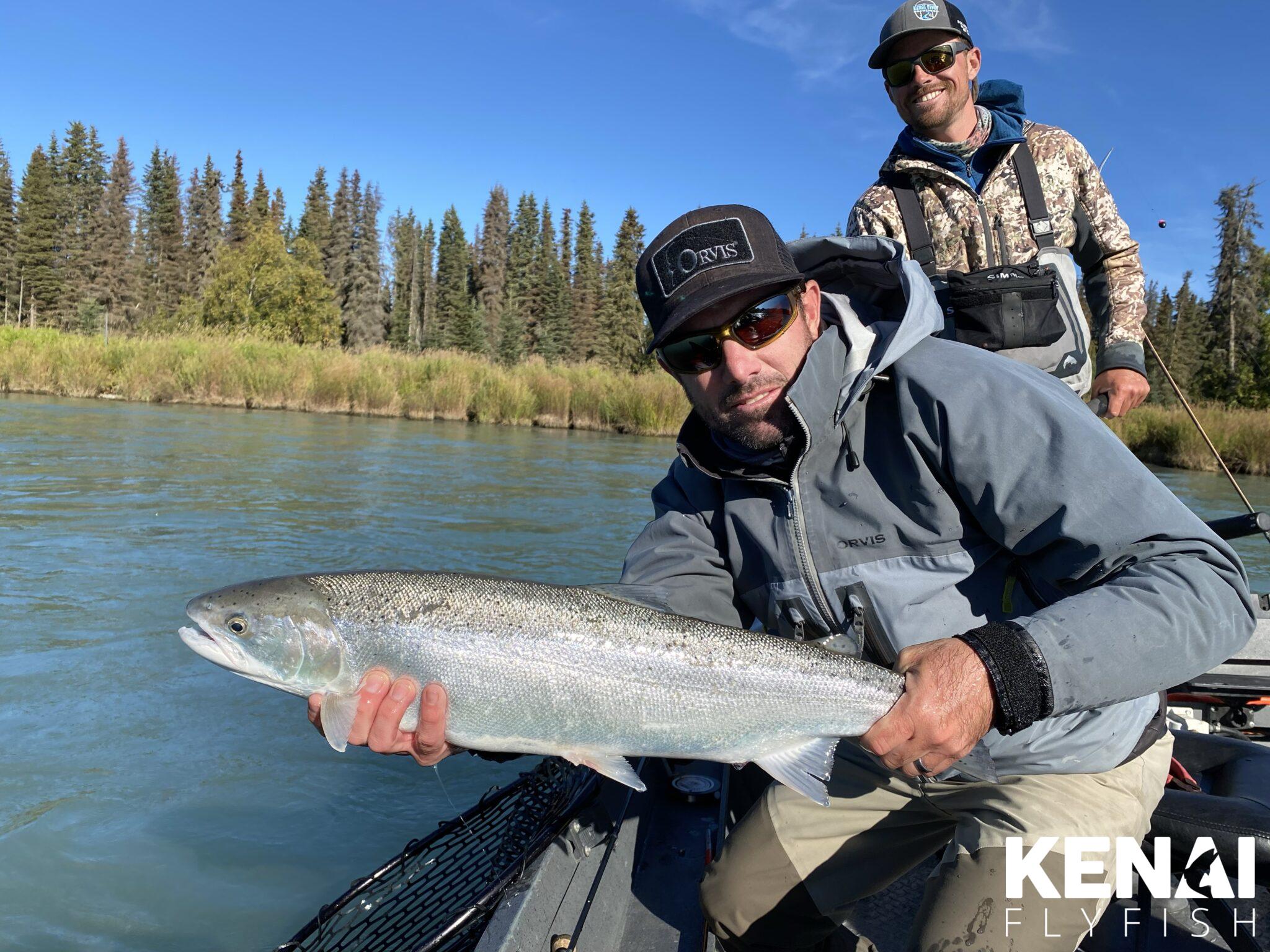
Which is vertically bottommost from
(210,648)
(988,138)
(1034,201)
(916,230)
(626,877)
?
(626,877)

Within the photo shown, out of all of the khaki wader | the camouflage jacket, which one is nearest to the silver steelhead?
the khaki wader

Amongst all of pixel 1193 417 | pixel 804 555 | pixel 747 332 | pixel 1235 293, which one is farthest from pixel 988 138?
pixel 1235 293

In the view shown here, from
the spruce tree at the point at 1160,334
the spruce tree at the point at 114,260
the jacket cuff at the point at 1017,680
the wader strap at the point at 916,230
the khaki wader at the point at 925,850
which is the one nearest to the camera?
the jacket cuff at the point at 1017,680

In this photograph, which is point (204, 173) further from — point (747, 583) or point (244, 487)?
point (747, 583)

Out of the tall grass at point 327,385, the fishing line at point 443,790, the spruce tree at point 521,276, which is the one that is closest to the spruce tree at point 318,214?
the spruce tree at point 521,276

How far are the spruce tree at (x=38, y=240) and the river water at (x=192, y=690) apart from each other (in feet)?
208

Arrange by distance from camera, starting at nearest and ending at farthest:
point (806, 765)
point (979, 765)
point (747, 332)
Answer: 1. point (979, 765)
2. point (806, 765)
3. point (747, 332)

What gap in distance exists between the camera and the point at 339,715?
2518 millimetres

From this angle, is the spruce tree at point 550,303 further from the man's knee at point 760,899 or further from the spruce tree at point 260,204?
the man's knee at point 760,899

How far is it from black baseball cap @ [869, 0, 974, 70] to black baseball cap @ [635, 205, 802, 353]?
1.67 meters

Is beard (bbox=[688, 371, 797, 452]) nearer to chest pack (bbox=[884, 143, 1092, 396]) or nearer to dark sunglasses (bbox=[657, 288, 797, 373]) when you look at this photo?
dark sunglasses (bbox=[657, 288, 797, 373])

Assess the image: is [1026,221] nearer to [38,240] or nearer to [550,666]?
[550,666]

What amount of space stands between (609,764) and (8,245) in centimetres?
8218

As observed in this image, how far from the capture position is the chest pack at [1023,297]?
3.63 m
